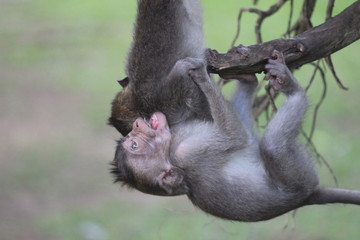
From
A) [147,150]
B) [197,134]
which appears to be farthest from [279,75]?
[147,150]

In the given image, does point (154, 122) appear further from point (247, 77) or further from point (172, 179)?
point (247, 77)

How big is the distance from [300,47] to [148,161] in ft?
4.18

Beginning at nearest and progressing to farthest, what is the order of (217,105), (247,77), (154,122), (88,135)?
(217,105)
(154,122)
(247,77)
(88,135)

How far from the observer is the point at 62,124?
36.0ft

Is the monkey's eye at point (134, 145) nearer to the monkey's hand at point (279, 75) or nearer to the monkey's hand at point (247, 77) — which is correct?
the monkey's hand at point (247, 77)

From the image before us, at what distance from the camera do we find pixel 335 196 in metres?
4.47

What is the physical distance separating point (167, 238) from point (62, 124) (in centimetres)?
349

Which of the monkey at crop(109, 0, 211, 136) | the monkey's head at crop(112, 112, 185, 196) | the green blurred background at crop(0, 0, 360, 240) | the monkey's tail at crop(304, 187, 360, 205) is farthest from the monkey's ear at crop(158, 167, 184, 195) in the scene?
the monkey's tail at crop(304, 187, 360, 205)

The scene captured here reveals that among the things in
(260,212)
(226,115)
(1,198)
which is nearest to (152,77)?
(226,115)

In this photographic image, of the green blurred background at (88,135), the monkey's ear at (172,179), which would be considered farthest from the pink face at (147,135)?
the green blurred background at (88,135)

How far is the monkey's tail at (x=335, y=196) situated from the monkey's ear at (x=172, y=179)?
73cm

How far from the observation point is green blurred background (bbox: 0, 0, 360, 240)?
323 inches

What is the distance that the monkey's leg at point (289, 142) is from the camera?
4.26 metres

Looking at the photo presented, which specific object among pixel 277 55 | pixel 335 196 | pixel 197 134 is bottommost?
pixel 335 196
